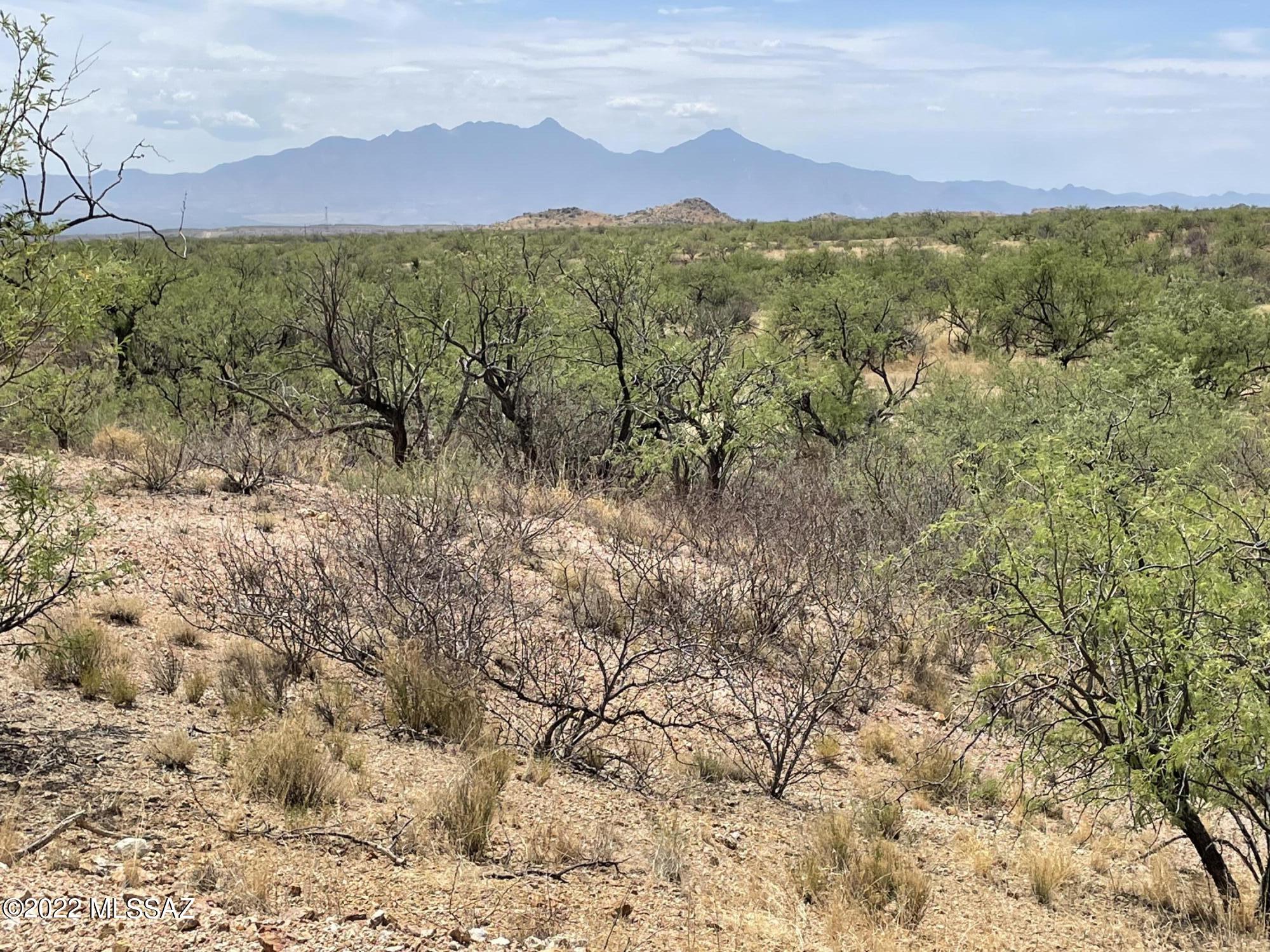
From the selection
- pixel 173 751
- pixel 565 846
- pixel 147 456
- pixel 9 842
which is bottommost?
pixel 565 846

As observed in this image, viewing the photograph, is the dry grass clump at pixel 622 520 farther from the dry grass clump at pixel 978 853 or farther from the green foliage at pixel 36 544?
the green foliage at pixel 36 544

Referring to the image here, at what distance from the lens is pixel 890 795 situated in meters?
6.19

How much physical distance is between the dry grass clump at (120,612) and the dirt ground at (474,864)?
2.54 ft

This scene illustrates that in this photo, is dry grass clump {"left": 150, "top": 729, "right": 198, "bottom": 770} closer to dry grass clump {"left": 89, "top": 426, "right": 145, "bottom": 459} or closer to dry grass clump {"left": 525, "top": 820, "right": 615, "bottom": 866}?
dry grass clump {"left": 525, "top": 820, "right": 615, "bottom": 866}

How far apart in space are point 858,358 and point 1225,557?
54.4 feet

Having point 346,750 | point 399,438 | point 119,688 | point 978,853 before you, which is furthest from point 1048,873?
point 399,438

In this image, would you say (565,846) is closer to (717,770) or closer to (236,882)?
(236,882)

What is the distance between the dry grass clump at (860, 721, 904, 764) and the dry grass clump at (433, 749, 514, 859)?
312cm

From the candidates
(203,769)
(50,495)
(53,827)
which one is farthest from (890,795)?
(50,495)

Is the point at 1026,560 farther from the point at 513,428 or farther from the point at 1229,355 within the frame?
the point at 1229,355

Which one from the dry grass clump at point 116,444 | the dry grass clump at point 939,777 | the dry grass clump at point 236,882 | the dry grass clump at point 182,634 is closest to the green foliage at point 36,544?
the dry grass clump at point 182,634

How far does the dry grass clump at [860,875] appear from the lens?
14.4 ft

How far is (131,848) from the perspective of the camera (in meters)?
3.83

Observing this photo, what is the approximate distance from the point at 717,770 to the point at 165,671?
367cm
